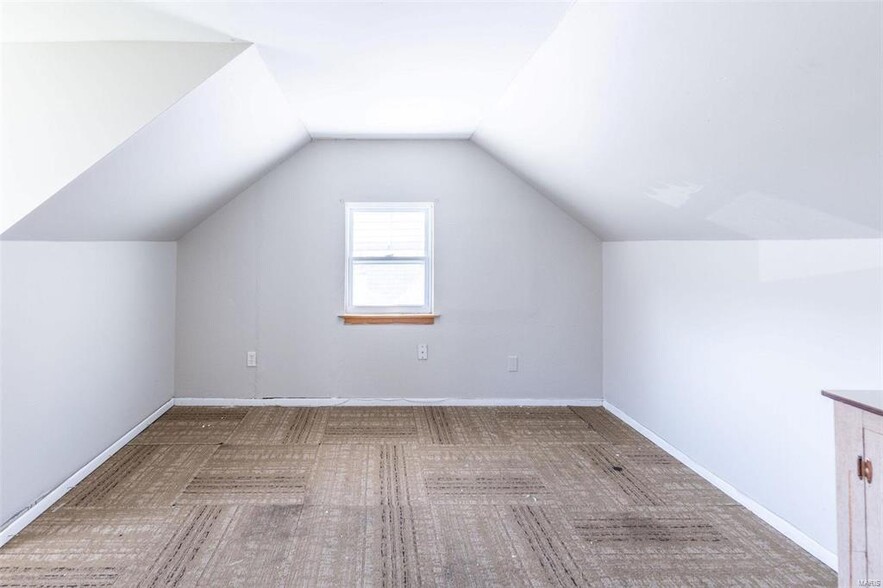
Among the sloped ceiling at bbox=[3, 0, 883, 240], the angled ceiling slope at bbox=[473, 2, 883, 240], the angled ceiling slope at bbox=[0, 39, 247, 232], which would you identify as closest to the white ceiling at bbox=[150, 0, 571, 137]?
the sloped ceiling at bbox=[3, 0, 883, 240]

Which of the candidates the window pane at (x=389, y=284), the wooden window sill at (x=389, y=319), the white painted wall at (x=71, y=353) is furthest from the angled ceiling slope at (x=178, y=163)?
the wooden window sill at (x=389, y=319)

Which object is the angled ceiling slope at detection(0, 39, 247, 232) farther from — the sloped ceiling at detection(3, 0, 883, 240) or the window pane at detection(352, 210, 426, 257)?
the window pane at detection(352, 210, 426, 257)

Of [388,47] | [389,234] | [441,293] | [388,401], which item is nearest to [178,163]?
[388,47]

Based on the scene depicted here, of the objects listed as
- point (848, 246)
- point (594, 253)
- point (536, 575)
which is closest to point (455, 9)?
point (848, 246)

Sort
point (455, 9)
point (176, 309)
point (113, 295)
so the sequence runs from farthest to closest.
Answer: point (176, 309)
point (113, 295)
point (455, 9)

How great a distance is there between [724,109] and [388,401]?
10.5 ft

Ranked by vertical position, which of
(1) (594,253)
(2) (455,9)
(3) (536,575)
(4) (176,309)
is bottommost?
(3) (536,575)

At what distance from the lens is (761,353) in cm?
257

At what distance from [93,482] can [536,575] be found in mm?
2234

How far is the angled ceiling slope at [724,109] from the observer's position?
1386mm

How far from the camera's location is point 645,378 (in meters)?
3.73

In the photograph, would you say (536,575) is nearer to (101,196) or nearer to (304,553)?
(304,553)

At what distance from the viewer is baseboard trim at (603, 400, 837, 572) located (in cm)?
219

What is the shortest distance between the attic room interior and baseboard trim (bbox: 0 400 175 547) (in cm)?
2
